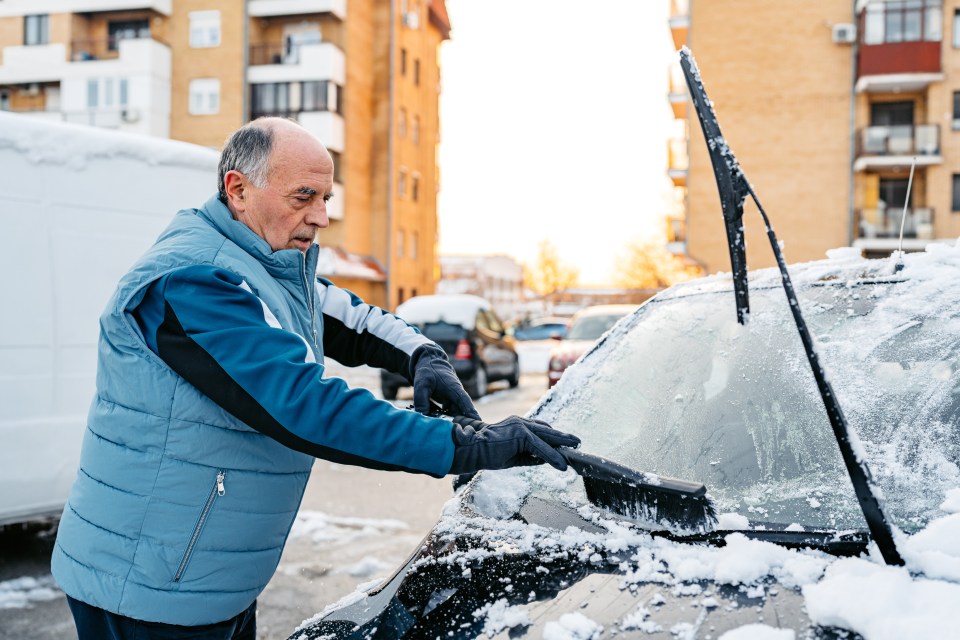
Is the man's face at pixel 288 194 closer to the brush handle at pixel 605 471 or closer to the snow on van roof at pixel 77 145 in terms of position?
the brush handle at pixel 605 471

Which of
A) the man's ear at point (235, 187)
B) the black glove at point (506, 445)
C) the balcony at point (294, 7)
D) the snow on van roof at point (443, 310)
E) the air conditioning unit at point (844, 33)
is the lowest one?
the snow on van roof at point (443, 310)

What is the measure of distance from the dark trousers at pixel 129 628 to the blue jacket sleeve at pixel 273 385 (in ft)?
1.72

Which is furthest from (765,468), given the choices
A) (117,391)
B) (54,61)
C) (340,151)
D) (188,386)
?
(54,61)

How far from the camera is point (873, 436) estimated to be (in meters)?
1.91

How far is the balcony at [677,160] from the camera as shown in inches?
1207

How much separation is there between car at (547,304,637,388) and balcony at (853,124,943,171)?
19410mm

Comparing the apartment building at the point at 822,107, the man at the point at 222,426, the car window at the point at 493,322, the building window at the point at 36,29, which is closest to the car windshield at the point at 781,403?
the man at the point at 222,426

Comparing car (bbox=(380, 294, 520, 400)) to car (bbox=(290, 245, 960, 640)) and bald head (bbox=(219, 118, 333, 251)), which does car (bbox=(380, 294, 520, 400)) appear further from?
bald head (bbox=(219, 118, 333, 251))

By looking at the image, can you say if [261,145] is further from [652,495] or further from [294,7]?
[294,7]

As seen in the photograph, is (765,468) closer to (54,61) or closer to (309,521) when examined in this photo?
(309,521)

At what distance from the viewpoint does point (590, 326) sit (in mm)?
12961

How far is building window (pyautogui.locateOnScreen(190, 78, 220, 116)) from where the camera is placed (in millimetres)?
32188

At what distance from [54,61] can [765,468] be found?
1401 inches

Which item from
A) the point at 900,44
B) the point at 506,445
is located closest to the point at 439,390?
the point at 506,445
